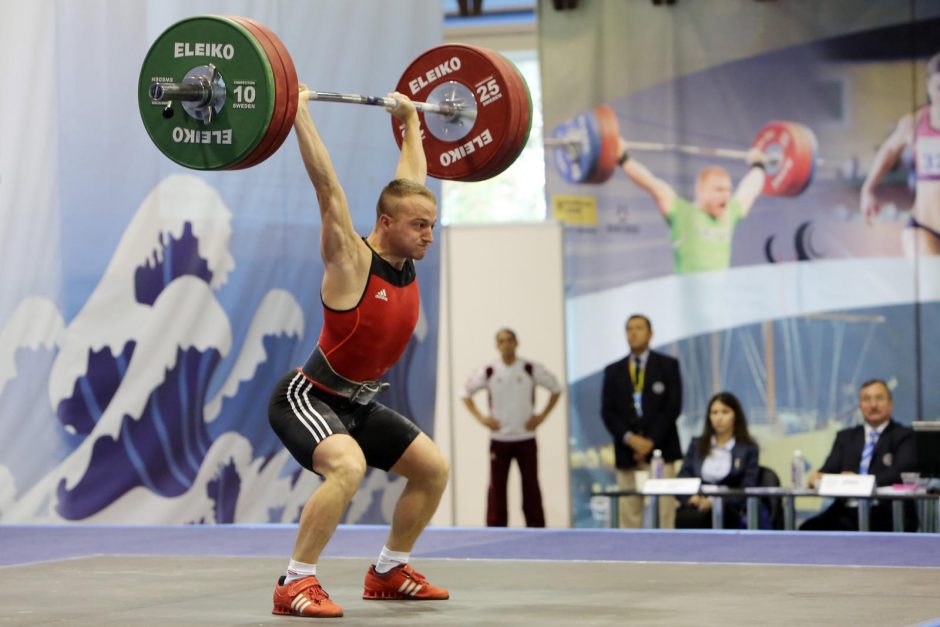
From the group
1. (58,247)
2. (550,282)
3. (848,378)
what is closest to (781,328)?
(848,378)

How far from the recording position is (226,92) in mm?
3932

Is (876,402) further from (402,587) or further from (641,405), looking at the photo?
(402,587)

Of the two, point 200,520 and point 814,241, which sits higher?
point 814,241

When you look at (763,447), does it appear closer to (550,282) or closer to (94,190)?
(550,282)

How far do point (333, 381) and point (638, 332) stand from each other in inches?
185

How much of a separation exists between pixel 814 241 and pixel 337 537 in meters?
4.81

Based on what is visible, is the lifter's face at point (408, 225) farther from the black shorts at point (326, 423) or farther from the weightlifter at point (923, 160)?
the weightlifter at point (923, 160)

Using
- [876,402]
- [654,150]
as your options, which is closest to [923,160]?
[654,150]

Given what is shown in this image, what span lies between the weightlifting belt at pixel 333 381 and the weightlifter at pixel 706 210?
605 cm

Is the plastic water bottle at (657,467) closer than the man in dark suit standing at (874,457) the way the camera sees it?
No

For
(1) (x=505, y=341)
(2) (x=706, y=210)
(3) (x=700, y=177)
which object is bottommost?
(1) (x=505, y=341)

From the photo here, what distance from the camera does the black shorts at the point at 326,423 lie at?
3736 millimetres

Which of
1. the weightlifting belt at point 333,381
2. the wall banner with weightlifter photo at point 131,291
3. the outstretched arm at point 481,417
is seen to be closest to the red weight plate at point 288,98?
the weightlifting belt at point 333,381

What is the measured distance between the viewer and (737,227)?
377 inches
